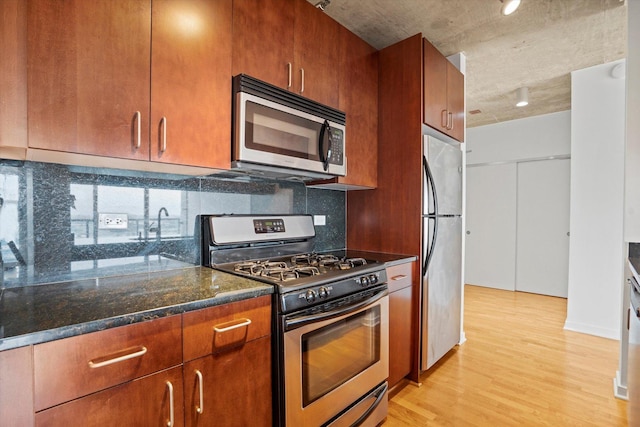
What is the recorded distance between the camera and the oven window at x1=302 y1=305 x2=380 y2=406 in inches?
54.1

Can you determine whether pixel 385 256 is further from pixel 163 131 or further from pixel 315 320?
pixel 163 131

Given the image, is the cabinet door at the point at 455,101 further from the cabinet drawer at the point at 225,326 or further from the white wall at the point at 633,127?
the cabinet drawer at the point at 225,326

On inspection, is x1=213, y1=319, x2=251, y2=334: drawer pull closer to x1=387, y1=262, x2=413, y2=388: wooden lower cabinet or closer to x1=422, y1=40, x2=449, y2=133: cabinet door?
x1=387, y1=262, x2=413, y2=388: wooden lower cabinet

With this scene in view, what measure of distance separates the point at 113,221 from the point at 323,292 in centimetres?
102

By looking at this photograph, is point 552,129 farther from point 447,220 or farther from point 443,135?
point 447,220

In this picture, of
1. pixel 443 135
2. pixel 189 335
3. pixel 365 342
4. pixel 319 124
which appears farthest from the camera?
pixel 443 135

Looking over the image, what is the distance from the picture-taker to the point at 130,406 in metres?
0.91

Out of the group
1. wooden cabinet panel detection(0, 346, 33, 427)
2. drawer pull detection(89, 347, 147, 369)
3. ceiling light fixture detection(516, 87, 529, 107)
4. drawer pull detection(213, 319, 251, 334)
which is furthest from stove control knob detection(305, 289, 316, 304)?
ceiling light fixture detection(516, 87, 529, 107)

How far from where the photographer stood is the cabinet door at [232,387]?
1038 mm

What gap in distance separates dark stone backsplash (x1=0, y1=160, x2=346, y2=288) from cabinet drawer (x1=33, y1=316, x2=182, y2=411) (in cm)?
64

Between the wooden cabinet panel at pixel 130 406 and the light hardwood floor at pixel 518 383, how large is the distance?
1.37 metres

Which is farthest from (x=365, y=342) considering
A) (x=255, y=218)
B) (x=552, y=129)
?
(x=552, y=129)

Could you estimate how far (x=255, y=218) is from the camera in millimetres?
1921

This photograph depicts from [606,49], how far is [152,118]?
3.70 m
